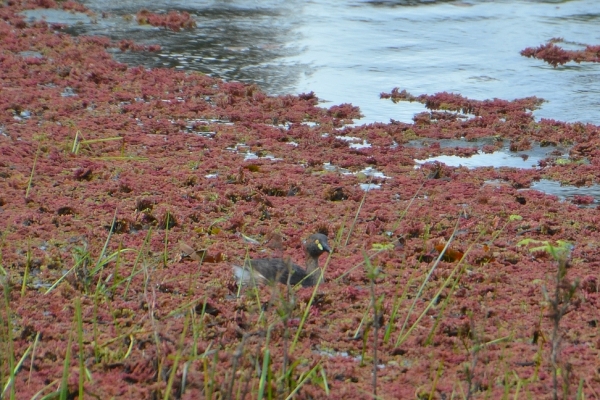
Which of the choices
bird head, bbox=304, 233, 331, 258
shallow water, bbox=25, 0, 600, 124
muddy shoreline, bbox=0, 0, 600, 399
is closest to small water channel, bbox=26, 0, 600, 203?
shallow water, bbox=25, 0, 600, 124

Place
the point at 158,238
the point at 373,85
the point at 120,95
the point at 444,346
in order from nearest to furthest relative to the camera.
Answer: the point at 444,346
the point at 158,238
the point at 120,95
the point at 373,85

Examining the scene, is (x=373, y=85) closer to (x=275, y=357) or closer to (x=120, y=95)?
(x=120, y=95)

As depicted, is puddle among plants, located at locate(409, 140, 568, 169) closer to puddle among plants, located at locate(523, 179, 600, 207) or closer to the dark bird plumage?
puddle among plants, located at locate(523, 179, 600, 207)

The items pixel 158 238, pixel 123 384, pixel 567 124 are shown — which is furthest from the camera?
pixel 567 124

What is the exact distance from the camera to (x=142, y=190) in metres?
6.14

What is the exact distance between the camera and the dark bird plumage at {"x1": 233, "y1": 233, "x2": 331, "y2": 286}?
4.55 meters

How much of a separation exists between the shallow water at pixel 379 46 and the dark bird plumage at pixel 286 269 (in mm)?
4029

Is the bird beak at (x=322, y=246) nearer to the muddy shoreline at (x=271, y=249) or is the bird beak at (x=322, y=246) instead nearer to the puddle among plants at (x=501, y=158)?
the muddy shoreline at (x=271, y=249)

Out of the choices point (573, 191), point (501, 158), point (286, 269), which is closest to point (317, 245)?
point (286, 269)

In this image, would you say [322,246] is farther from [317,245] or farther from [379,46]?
[379,46]

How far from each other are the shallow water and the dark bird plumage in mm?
4029

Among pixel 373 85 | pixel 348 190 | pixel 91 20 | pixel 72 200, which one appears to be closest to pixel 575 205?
pixel 348 190

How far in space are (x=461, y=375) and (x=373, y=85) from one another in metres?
6.82

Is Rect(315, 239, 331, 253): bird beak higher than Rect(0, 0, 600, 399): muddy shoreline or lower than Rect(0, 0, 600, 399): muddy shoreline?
higher
